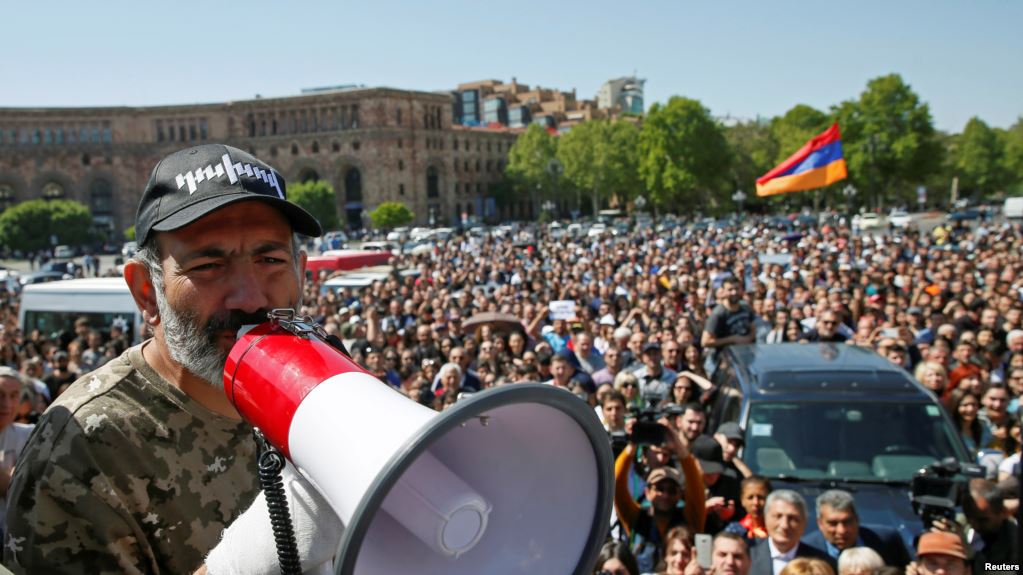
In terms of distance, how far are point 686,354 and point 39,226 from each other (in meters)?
61.6

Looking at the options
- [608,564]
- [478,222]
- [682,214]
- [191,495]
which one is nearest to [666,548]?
[608,564]

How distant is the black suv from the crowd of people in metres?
0.23

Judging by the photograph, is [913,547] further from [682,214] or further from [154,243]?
[682,214]

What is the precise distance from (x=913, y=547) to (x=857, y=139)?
57.9 m

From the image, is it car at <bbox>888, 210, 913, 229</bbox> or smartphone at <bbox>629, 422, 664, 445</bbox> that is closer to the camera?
smartphone at <bbox>629, 422, 664, 445</bbox>

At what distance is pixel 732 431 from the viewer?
5.35 meters

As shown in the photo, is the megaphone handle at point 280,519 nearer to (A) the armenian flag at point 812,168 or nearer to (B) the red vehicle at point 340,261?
(A) the armenian flag at point 812,168

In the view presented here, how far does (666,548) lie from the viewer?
4383 mm

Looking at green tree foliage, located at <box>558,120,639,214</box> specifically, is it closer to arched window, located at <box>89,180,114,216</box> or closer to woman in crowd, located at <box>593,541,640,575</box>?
arched window, located at <box>89,180,114,216</box>

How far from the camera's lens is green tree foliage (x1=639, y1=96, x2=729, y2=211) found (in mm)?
61562

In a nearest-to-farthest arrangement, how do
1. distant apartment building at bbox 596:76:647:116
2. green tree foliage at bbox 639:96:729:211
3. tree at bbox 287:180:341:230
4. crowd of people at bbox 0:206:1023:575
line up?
crowd of people at bbox 0:206:1023:575 → green tree foliage at bbox 639:96:729:211 → tree at bbox 287:180:341:230 → distant apartment building at bbox 596:76:647:116

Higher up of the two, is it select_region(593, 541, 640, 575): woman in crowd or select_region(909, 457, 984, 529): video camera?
select_region(909, 457, 984, 529): video camera

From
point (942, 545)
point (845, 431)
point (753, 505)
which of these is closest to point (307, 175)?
point (845, 431)

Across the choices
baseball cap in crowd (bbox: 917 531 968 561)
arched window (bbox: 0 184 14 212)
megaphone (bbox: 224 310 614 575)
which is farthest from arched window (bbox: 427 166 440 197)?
megaphone (bbox: 224 310 614 575)
